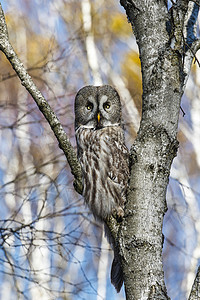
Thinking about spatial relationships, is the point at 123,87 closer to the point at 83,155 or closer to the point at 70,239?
the point at 70,239

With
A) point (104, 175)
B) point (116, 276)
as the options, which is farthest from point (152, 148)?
point (116, 276)

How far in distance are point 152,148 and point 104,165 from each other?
1.13m

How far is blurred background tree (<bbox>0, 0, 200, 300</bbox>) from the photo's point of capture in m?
4.52

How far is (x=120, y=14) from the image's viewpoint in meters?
9.65

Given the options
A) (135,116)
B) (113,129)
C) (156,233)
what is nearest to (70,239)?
(113,129)

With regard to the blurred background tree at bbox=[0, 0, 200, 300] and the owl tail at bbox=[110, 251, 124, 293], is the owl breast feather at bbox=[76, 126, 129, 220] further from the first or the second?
the blurred background tree at bbox=[0, 0, 200, 300]

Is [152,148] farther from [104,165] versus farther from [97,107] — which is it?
[97,107]

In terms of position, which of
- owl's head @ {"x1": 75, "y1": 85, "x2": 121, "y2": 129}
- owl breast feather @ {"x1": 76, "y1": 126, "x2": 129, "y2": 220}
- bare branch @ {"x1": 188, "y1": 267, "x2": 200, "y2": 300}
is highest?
owl's head @ {"x1": 75, "y1": 85, "x2": 121, "y2": 129}

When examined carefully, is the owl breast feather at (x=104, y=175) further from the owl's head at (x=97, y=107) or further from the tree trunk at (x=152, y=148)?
the tree trunk at (x=152, y=148)

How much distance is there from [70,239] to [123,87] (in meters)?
4.27

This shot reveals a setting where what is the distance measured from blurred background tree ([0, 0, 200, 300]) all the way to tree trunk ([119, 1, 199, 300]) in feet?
7.40

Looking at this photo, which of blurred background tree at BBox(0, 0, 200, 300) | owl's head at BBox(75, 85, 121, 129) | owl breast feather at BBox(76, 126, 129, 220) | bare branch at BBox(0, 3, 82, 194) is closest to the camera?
bare branch at BBox(0, 3, 82, 194)

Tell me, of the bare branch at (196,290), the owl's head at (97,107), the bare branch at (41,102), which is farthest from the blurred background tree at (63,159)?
the bare branch at (196,290)

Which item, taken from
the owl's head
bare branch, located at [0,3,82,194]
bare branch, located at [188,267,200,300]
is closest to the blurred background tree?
the owl's head
